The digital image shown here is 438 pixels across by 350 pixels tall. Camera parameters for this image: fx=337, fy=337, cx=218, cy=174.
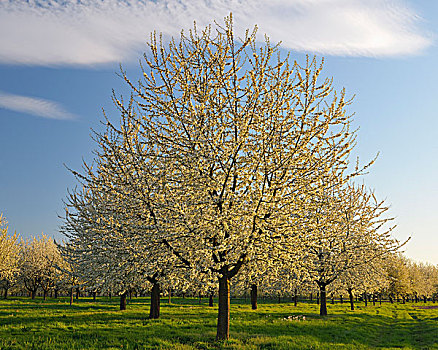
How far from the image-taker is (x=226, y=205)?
13555 mm

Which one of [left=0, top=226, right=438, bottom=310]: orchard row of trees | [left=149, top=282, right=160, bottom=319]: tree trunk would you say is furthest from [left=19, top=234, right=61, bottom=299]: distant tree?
[left=149, top=282, right=160, bottom=319]: tree trunk

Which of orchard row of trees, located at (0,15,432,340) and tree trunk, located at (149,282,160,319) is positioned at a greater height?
orchard row of trees, located at (0,15,432,340)

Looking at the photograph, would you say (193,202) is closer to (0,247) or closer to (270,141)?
(270,141)

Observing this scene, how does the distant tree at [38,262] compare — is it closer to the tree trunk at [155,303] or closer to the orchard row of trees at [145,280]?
the orchard row of trees at [145,280]

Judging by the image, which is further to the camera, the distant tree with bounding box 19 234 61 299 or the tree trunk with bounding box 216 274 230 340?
the distant tree with bounding box 19 234 61 299

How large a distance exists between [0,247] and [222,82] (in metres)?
50.7

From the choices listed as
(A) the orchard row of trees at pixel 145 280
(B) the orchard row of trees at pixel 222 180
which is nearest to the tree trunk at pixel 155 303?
(A) the orchard row of trees at pixel 145 280

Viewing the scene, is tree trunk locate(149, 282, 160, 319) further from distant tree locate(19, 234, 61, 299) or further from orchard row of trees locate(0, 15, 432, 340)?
distant tree locate(19, 234, 61, 299)

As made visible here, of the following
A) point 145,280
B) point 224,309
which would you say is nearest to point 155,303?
point 145,280

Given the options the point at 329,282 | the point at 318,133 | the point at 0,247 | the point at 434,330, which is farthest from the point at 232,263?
the point at 0,247

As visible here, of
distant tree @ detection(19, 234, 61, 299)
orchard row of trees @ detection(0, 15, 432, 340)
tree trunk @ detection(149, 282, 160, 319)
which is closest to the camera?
orchard row of trees @ detection(0, 15, 432, 340)

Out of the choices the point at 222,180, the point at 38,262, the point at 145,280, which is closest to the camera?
the point at 222,180

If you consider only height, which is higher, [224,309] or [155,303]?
[224,309]

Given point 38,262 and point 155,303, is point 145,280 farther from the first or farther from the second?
point 38,262
